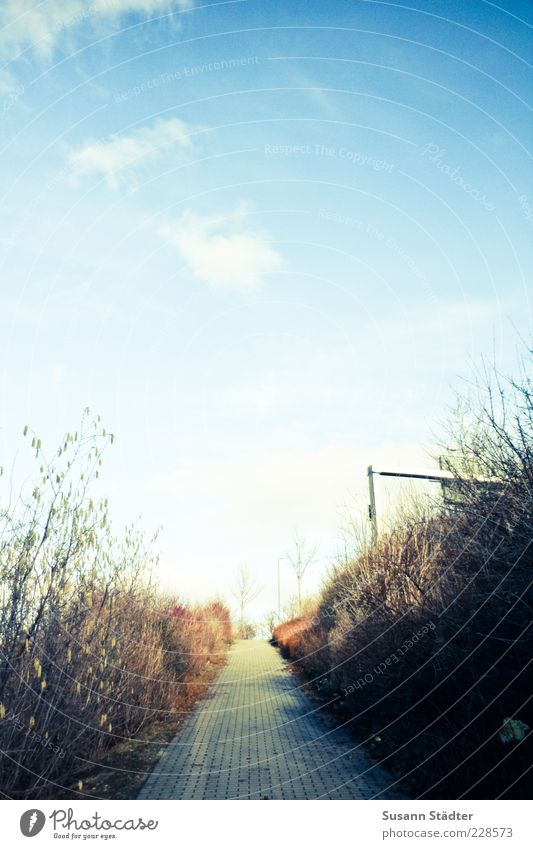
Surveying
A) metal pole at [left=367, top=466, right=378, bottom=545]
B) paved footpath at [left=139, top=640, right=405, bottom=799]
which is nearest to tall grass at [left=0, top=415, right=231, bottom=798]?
paved footpath at [left=139, top=640, right=405, bottom=799]

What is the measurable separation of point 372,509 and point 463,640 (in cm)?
595

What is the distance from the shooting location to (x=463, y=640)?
16.0 ft

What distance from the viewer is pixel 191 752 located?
626 centimetres

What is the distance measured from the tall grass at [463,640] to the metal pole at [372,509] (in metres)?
2.14

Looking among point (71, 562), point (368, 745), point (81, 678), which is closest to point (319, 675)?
point (368, 745)

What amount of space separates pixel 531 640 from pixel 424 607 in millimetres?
1755

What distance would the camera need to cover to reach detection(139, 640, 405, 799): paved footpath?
4.80m

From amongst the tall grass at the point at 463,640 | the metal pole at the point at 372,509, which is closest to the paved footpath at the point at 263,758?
the tall grass at the point at 463,640

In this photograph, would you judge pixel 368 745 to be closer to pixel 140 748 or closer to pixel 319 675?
pixel 140 748

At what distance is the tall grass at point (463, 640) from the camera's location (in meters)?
4.07

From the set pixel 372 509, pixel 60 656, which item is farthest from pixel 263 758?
pixel 372 509

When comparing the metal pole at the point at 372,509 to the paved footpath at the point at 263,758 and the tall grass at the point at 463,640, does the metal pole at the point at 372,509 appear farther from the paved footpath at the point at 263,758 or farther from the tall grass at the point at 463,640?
the paved footpath at the point at 263,758

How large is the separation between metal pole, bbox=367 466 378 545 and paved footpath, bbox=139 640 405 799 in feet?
10.4

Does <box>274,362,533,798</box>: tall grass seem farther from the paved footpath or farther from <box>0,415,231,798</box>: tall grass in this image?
<box>0,415,231,798</box>: tall grass
